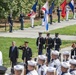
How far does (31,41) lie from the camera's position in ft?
82.5

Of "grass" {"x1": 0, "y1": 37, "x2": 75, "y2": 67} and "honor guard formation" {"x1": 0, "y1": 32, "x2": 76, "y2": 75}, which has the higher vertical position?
"honor guard formation" {"x1": 0, "y1": 32, "x2": 76, "y2": 75}

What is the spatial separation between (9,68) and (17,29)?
16.5m

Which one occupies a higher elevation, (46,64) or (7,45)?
(46,64)

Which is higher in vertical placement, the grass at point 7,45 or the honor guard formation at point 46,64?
the honor guard formation at point 46,64

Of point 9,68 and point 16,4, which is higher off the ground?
point 16,4

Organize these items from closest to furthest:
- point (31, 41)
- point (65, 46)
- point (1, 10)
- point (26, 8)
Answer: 1. point (65, 46)
2. point (31, 41)
3. point (1, 10)
4. point (26, 8)

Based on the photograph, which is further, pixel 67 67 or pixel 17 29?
pixel 17 29

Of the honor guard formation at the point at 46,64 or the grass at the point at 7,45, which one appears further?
the grass at the point at 7,45

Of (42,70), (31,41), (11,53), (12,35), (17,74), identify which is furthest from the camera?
(12,35)

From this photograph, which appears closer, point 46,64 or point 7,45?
point 46,64

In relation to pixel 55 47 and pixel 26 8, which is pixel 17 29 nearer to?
pixel 26 8

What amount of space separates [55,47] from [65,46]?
5132mm

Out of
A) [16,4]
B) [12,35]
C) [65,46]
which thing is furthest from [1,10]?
[65,46]

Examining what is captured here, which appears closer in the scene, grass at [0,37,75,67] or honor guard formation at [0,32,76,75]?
honor guard formation at [0,32,76,75]
